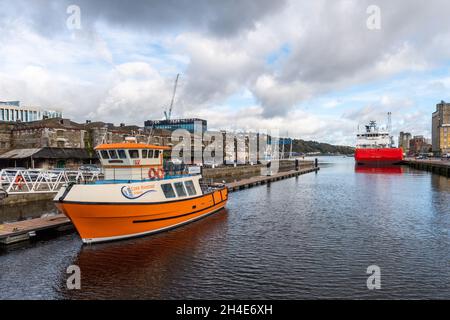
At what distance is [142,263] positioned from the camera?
19.2 meters

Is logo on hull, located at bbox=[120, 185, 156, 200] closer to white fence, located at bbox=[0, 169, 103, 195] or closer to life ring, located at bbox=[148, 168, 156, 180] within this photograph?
life ring, located at bbox=[148, 168, 156, 180]

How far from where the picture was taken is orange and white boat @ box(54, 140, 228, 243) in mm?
21109

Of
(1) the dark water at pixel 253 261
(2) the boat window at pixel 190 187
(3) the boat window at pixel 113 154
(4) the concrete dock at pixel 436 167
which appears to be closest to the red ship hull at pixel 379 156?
(4) the concrete dock at pixel 436 167

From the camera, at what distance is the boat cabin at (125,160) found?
25.3 metres

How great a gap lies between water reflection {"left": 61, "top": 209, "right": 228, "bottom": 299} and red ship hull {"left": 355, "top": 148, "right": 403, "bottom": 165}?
105875 mm

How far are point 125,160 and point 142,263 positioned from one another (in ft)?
29.7

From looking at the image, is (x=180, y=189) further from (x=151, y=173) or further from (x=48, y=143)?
(x=48, y=143)

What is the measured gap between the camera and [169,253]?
21.1 m

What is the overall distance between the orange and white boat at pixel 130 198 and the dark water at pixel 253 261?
1.05m

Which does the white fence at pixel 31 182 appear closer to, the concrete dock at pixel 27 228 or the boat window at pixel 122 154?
the concrete dock at pixel 27 228

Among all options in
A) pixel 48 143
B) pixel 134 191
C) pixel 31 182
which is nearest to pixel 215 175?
pixel 48 143

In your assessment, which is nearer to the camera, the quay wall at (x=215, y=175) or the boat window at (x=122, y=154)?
the boat window at (x=122, y=154)

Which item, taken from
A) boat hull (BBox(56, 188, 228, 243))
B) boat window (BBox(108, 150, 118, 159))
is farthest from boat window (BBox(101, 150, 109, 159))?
boat hull (BBox(56, 188, 228, 243))
